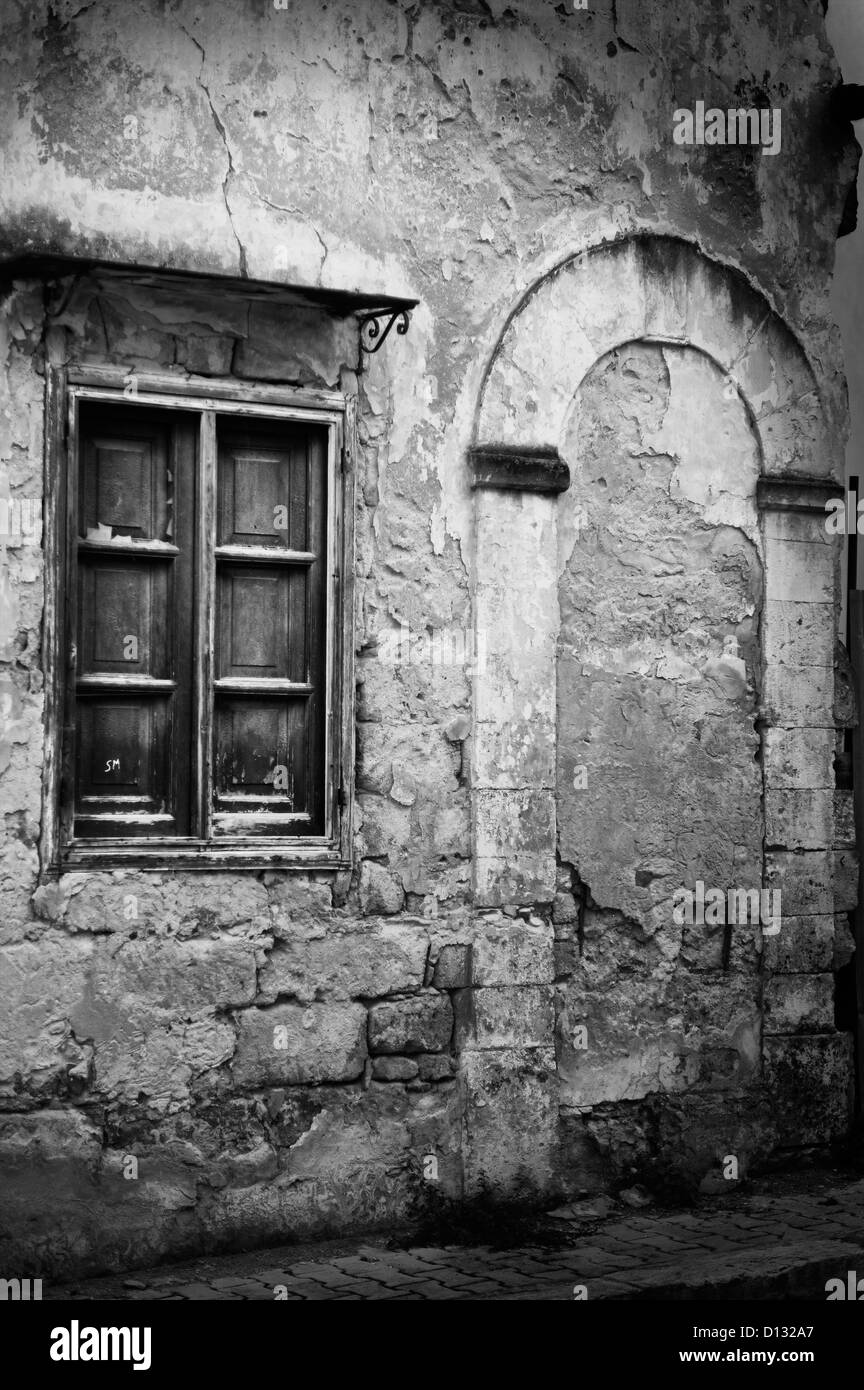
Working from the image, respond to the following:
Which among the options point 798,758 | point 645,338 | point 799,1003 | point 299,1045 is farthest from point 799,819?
point 299,1045

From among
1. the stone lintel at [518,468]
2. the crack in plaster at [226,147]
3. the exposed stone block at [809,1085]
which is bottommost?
the exposed stone block at [809,1085]

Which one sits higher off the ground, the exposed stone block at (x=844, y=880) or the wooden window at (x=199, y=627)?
the wooden window at (x=199, y=627)

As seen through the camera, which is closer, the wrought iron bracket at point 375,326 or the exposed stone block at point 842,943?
the wrought iron bracket at point 375,326

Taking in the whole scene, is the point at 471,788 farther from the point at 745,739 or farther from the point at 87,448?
the point at 87,448

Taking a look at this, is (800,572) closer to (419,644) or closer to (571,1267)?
(419,644)

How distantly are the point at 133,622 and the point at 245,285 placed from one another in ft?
4.05

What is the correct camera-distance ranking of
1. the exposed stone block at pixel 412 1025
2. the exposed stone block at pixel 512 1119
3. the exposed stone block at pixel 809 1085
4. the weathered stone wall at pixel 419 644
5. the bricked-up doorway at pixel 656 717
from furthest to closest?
the exposed stone block at pixel 809 1085 < the bricked-up doorway at pixel 656 717 < the exposed stone block at pixel 512 1119 < the exposed stone block at pixel 412 1025 < the weathered stone wall at pixel 419 644

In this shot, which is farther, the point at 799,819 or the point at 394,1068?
the point at 799,819

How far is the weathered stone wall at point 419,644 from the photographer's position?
217 inches

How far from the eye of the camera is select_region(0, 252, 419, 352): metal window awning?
5352 millimetres

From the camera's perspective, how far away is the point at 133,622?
5793 millimetres

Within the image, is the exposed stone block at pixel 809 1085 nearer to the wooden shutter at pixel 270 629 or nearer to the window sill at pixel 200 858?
the window sill at pixel 200 858

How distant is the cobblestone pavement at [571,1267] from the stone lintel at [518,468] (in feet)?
9.19

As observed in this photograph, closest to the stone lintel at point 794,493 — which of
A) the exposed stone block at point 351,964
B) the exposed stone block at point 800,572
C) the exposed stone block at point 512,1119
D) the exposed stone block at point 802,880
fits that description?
the exposed stone block at point 800,572
